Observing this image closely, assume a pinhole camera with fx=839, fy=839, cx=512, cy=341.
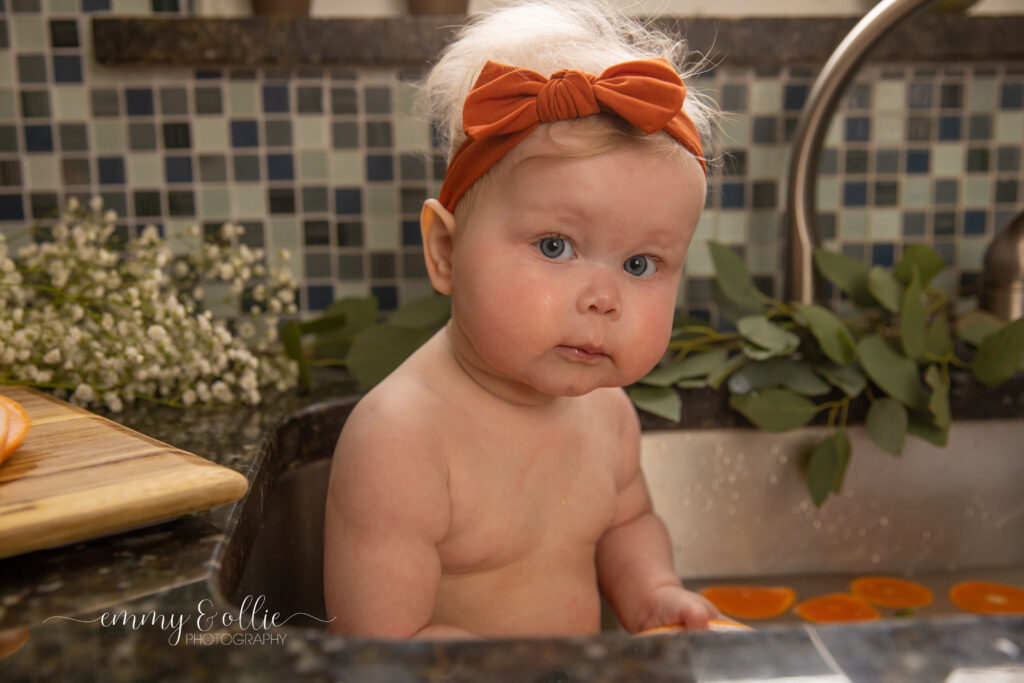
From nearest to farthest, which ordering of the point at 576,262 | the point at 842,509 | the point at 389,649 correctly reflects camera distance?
the point at 389,649 < the point at 576,262 < the point at 842,509

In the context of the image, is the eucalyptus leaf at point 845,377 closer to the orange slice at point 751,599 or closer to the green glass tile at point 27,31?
the orange slice at point 751,599

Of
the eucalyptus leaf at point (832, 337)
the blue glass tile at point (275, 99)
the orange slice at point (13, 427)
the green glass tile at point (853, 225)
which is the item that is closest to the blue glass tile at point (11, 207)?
the blue glass tile at point (275, 99)

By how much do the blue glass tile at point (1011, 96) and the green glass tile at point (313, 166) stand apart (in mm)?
930

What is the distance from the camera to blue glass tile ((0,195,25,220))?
1072 mm

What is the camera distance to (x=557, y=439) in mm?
704

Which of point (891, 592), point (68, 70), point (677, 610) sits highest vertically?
point (68, 70)

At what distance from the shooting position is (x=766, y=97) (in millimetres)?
1124

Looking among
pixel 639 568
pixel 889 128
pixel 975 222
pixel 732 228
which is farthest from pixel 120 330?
pixel 975 222

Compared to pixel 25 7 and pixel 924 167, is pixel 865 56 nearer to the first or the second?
pixel 924 167

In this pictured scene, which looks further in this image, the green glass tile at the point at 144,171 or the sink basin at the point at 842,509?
the green glass tile at the point at 144,171

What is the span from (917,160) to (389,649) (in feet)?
3.58

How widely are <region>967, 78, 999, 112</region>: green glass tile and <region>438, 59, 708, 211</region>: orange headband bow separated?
782 mm

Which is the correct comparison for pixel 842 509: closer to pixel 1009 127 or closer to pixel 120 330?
pixel 1009 127

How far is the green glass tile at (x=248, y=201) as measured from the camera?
3.59 ft
